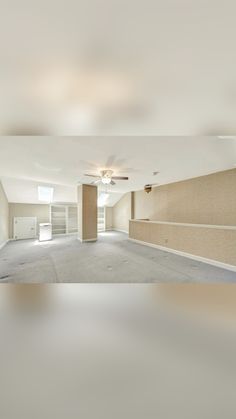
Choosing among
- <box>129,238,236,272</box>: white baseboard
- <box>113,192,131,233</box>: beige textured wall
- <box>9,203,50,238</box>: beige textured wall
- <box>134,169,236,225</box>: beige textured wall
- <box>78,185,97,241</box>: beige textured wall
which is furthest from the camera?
<box>113,192,131,233</box>: beige textured wall

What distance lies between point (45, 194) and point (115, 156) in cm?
461

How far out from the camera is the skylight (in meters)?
6.62

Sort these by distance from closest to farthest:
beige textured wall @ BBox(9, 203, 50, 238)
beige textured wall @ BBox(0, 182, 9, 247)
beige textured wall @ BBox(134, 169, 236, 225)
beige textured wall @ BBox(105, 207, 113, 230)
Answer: beige textured wall @ BBox(134, 169, 236, 225) → beige textured wall @ BBox(0, 182, 9, 247) → beige textured wall @ BBox(9, 203, 50, 238) → beige textured wall @ BBox(105, 207, 113, 230)

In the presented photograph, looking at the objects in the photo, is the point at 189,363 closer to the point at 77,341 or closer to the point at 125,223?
the point at 77,341

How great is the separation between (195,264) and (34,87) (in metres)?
4.14

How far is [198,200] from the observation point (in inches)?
198

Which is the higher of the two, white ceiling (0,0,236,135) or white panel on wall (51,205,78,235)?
white ceiling (0,0,236,135)

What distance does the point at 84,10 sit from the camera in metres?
0.46

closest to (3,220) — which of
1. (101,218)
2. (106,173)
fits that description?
(106,173)

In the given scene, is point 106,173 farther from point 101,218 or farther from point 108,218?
point 108,218

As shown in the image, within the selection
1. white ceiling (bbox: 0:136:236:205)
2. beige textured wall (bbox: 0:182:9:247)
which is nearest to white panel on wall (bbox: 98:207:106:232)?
white ceiling (bbox: 0:136:236:205)

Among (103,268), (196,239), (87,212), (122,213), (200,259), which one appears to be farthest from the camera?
(122,213)

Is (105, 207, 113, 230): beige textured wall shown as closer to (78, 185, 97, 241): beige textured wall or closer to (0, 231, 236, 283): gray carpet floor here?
(78, 185, 97, 241): beige textured wall

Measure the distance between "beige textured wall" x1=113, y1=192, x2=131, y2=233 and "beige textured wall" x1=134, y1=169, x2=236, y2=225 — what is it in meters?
1.77
